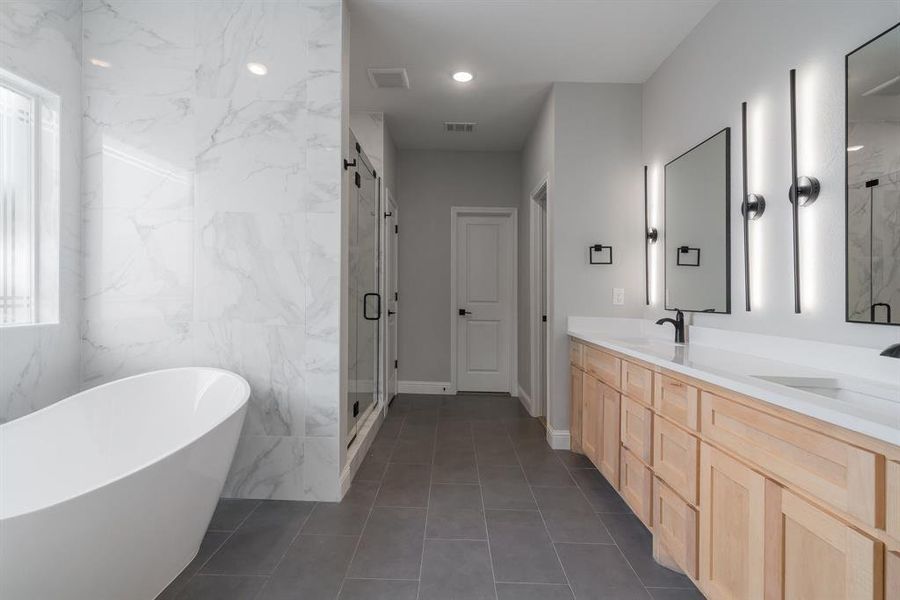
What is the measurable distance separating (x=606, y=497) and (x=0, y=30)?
145 inches

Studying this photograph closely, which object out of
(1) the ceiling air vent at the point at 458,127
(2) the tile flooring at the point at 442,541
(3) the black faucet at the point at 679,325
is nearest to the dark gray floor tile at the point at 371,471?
(2) the tile flooring at the point at 442,541

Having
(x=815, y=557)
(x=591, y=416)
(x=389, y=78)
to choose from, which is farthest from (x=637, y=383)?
(x=389, y=78)

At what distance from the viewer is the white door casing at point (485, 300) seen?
5035 millimetres

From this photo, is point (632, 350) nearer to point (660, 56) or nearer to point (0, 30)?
point (660, 56)

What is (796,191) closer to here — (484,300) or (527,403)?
(527,403)

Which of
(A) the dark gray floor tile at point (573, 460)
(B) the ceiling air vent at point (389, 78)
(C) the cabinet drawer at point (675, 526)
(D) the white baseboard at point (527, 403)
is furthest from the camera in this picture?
(D) the white baseboard at point (527, 403)

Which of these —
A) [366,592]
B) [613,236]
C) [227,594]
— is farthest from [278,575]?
[613,236]

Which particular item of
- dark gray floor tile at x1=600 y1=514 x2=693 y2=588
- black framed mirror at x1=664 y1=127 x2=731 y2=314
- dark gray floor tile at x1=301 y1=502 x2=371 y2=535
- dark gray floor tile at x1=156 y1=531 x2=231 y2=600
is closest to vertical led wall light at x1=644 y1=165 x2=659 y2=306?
black framed mirror at x1=664 y1=127 x2=731 y2=314

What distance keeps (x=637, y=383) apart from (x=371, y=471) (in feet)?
5.49

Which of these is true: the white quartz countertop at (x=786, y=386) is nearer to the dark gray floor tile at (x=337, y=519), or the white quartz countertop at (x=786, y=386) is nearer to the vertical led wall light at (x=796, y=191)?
the vertical led wall light at (x=796, y=191)

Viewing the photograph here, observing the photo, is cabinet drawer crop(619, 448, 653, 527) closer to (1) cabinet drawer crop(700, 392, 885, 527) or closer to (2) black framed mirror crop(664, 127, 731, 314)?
(1) cabinet drawer crop(700, 392, 885, 527)

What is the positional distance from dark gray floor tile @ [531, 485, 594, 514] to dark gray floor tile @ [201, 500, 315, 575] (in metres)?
1.22

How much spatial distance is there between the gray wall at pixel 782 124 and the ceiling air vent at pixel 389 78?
6.05 ft

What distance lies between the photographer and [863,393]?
1450 millimetres
